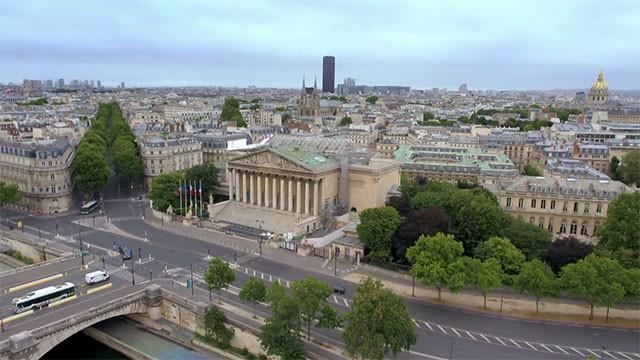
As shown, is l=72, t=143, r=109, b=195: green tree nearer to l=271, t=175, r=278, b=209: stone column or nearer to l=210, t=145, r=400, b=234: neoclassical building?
l=210, t=145, r=400, b=234: neoclassical building

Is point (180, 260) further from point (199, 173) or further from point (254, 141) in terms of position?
point (254, 141)

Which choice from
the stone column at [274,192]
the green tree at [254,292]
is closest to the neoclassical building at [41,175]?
the stone column at [274,192]

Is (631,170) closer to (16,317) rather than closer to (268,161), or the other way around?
(268,161)

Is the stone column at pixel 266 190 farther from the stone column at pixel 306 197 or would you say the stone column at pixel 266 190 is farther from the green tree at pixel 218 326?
the green tree at pixel 218 326

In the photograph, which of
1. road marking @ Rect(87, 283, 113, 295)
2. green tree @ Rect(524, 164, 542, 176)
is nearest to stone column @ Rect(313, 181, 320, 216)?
road marking @ Rect(87, 283, 113, 295)

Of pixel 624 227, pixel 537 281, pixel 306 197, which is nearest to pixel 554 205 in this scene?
pixel 624 227

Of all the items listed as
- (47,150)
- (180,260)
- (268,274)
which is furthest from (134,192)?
(268,274)

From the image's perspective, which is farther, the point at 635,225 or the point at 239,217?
the point at 239,217
